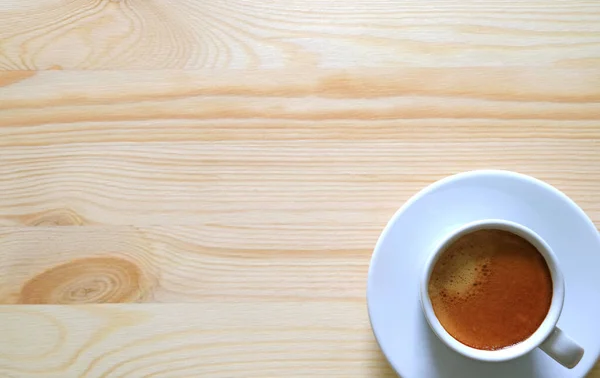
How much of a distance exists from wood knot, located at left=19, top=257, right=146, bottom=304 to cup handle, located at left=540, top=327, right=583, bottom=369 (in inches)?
19.1

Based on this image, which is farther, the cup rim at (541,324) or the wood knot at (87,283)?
the wood knot at (87,283)

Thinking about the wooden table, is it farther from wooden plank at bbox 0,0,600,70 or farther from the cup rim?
the cup rim

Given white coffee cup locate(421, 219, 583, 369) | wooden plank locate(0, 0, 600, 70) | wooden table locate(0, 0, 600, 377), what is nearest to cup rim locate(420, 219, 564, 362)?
white coffee cup locate(421, 219, 583, 369)

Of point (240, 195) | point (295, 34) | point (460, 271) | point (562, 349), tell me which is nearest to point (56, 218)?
point (240, 195)

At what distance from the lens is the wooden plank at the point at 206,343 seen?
2.65 feet

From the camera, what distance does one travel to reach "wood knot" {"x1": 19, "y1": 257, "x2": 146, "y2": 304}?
832mm

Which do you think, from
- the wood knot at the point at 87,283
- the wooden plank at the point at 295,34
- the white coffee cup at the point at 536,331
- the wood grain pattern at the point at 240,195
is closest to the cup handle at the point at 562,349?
the white coffee cup at the point at 536,331

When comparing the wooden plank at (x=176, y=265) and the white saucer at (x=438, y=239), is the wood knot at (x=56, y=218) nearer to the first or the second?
the wooden plank at (x=176, y=265)

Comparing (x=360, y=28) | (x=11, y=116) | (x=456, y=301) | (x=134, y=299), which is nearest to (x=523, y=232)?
(x=456, y=301)

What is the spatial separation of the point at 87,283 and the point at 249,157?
26 cm

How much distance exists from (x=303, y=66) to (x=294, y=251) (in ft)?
0.79

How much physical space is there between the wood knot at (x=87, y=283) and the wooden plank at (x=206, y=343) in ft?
0.05

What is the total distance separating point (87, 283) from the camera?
837mm

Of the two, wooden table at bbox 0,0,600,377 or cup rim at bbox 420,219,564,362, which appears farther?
wooden table at bbox 0,0,600,377
